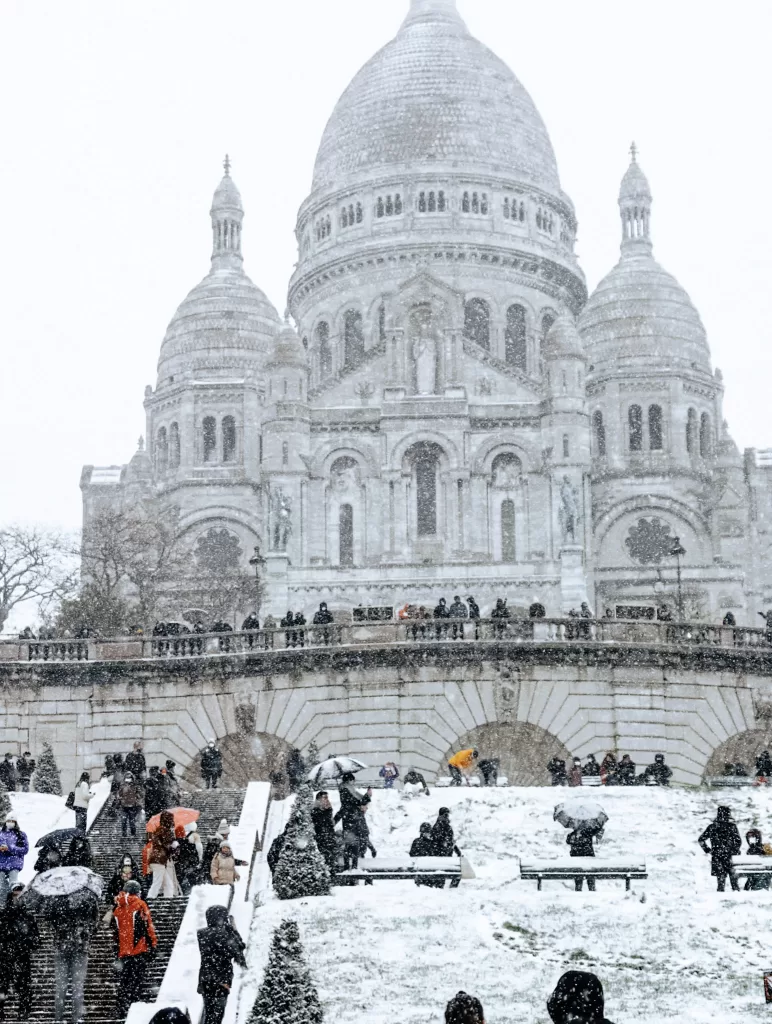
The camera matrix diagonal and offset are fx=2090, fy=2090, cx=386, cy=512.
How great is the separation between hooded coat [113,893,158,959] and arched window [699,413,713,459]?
205 feet

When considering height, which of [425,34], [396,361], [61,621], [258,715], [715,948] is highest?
[425,34]

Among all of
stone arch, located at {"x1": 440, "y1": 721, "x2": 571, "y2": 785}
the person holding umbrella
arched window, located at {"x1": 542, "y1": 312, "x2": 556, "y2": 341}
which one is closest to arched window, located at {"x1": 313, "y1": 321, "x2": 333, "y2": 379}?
arched window, located at {"x1": 542, "y1": 312, "x2": 556, "y2": 341}

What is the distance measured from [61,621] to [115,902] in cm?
3798

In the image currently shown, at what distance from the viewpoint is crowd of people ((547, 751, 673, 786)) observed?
3016 centimetres

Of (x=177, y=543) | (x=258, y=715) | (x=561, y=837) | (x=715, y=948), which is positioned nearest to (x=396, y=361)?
(x=177, y=543)

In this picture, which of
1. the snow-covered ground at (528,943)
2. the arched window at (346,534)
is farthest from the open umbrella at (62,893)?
the arched window at (346,534)

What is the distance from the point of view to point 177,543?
7306 centimetres

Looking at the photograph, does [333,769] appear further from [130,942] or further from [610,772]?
[130,942]

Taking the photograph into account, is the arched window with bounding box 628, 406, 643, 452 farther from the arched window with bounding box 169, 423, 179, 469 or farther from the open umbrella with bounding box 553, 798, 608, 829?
the open umbrella with bounding box 553, 798, 608, 829

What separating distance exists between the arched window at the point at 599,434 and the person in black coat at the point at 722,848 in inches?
2198

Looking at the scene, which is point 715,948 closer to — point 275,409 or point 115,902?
point 115,902

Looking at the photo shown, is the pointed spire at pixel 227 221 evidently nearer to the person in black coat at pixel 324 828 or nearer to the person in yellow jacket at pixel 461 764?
the person in yellow jacket at pixel 461 764

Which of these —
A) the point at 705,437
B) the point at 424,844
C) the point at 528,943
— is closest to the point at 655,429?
the point at 705,437

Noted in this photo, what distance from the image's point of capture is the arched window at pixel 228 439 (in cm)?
7912
